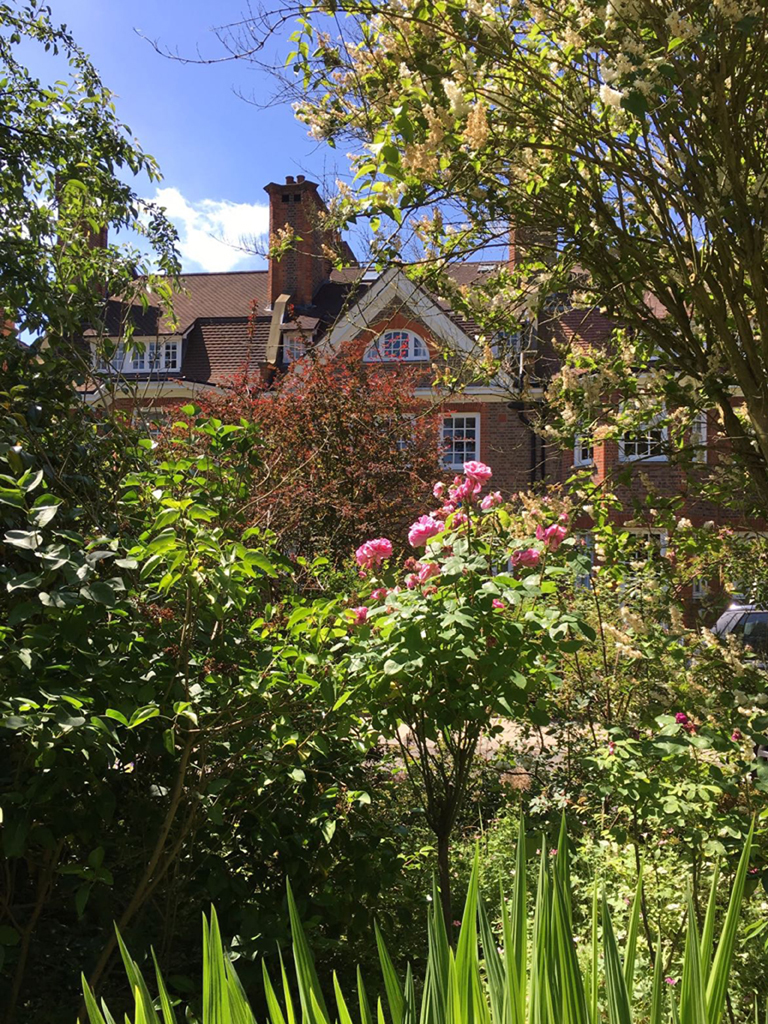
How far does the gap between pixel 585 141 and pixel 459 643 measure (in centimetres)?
202

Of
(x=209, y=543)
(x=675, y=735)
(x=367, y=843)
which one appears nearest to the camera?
(x=209, y=543)

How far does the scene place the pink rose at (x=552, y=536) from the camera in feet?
10.5

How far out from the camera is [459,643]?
2.70 metres

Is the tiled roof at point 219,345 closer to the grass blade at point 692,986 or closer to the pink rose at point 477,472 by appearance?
the pink rose at point 477,472

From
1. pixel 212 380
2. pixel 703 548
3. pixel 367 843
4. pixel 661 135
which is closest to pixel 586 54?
pixel 661 135

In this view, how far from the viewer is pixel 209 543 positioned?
2385 mm

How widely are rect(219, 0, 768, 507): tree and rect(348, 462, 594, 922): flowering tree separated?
1.16 metres

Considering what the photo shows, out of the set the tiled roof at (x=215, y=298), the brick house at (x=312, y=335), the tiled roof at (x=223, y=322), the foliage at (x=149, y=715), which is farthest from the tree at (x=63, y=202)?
the tiled roof at (x=215, y=298)

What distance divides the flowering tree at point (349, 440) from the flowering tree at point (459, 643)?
437cm

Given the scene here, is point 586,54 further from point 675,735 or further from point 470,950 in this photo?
point 470,950

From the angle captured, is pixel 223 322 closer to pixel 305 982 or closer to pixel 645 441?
pixel 645 441

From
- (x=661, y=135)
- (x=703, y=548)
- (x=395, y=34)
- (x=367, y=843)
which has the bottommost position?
(x=367, y=843)

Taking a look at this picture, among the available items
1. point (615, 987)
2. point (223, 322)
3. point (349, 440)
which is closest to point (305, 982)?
point (615, 987)

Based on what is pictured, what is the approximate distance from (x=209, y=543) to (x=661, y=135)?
2303 mm
